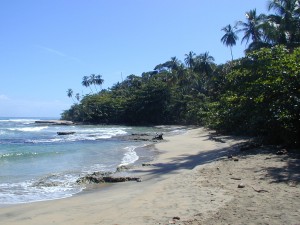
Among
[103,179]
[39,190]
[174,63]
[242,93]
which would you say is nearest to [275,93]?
[242,93]

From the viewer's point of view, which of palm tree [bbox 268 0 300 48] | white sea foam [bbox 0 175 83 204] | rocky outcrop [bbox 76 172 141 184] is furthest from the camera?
palm tree [bbox 268 0 300 48]

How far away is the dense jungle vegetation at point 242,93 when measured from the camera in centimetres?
1316

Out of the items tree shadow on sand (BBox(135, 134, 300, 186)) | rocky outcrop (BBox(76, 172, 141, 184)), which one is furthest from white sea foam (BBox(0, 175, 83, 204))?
tree shadow on sand (BBox(135, 134, 300, 186))

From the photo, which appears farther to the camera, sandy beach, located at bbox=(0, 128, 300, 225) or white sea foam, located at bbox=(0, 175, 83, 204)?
white sea foam, located at bbox=(0, 175, 83, 204)

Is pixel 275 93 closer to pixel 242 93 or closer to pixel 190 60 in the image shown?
pixel 242 93

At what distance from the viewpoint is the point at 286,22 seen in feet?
98.7

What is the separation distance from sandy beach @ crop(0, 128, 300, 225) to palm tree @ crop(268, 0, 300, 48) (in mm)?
21478

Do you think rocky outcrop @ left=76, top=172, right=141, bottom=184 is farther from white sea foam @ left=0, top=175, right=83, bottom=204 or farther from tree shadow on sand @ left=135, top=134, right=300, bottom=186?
tree shadow on sand @ left=135, top=134, right=300, bottom=186

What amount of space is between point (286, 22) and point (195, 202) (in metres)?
27.6

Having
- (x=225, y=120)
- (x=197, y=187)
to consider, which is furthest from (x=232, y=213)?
(x=225, y=120)

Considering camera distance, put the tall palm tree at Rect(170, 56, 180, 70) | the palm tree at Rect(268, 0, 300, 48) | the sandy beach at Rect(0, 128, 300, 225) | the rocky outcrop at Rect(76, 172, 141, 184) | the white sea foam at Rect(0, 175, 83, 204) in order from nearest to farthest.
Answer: the sandy beach at Rect(0, 128, 300, 225)
the white sea foam at Rect(0, 175, 83, 204)
the rocky outcrop at Rect(76, 172, 141, 184)
the palm tree at Rect(268, 0, 300, 48)
the tall palm tree at Rect(170, 56, 180, 70)

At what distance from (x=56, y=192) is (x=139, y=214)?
4829 mm

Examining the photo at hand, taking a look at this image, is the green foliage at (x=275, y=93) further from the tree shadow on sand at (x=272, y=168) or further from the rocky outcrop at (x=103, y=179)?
the rocky outcrop at (x=103, y=179)

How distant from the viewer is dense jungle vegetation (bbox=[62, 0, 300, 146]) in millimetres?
13156
